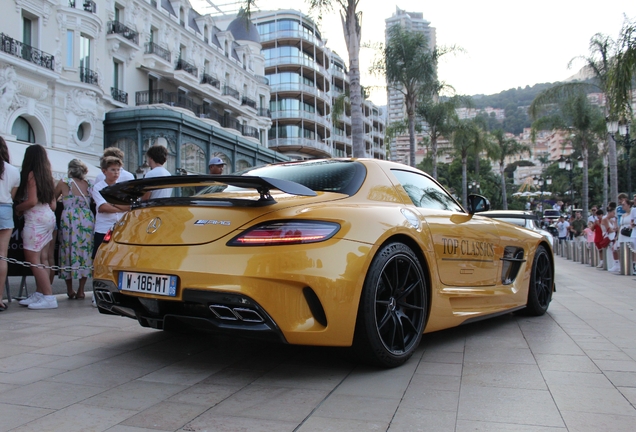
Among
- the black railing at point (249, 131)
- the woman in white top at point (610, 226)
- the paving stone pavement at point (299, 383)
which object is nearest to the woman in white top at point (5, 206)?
the paving stone pavement at point (299, 383)

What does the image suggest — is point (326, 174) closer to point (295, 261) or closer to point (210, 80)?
point (295, 261)

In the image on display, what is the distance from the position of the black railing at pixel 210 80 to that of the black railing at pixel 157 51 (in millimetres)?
4043

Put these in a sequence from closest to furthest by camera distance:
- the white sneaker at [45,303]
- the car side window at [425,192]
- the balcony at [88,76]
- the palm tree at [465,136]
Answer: the car side window at [425,192] < the white sneaker at [45,303] < the balcony at [88,76] < the palm tree at [465,136]

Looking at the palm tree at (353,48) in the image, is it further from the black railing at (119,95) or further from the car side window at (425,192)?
the black railing at (119,95)

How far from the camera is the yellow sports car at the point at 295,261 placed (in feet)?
9.86

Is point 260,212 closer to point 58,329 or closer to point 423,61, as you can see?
point 58,329

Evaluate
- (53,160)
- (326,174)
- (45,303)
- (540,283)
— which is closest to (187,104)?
(53,160)

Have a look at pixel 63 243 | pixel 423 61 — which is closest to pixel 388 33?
pixel 423 61

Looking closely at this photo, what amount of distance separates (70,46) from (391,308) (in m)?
25.0

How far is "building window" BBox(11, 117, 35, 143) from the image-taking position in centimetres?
2225

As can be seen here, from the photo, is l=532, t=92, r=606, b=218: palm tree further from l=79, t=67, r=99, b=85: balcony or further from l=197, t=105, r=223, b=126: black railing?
l=79, t=67, r=99, b=85: balcony

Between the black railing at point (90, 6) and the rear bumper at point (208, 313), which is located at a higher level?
the black railing at point (90, 6)

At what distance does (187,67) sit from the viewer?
3331 centimetres

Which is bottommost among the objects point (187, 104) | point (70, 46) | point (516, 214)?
point (516, 214)
